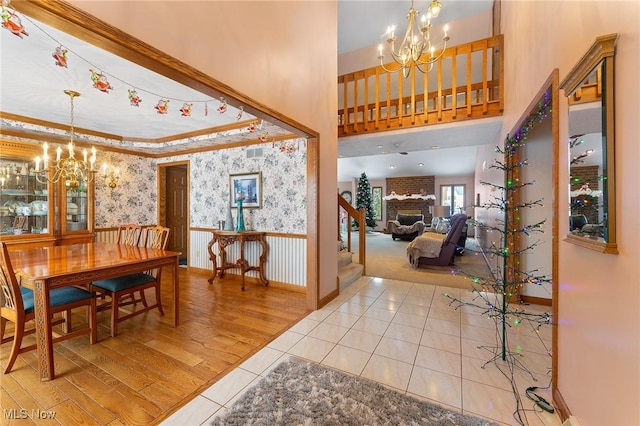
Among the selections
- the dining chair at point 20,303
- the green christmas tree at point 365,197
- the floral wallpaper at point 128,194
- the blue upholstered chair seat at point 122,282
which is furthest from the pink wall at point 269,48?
the green christmas tree at point 365,197

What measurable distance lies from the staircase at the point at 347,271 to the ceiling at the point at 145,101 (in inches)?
83.3

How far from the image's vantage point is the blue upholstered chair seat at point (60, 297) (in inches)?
75.8

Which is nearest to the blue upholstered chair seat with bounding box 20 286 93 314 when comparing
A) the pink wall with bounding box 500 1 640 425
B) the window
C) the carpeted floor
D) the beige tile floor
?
the beige tile floor

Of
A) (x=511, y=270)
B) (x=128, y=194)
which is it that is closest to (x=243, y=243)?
(x=128, y=194)

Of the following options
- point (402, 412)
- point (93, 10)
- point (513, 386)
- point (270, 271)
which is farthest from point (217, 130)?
point (513, 386)

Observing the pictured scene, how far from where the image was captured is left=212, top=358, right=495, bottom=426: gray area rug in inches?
56.5

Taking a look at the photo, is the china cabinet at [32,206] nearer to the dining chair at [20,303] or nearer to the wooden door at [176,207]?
the wooden door at [176,207]

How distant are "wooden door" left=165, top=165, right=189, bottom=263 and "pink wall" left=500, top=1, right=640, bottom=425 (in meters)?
5.77

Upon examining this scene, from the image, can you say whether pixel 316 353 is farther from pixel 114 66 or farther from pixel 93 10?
pixel 114 66

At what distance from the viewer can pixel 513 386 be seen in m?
1.74

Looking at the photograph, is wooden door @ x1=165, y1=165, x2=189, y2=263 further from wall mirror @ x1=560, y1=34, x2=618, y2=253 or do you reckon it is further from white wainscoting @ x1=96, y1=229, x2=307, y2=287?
wall mirror @ x1=560, y1=34, x2=618, y2=253

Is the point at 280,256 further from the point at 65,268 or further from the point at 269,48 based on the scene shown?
the point at 269,48

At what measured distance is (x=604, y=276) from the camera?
3.66ft

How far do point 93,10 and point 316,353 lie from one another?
97.0 inches
